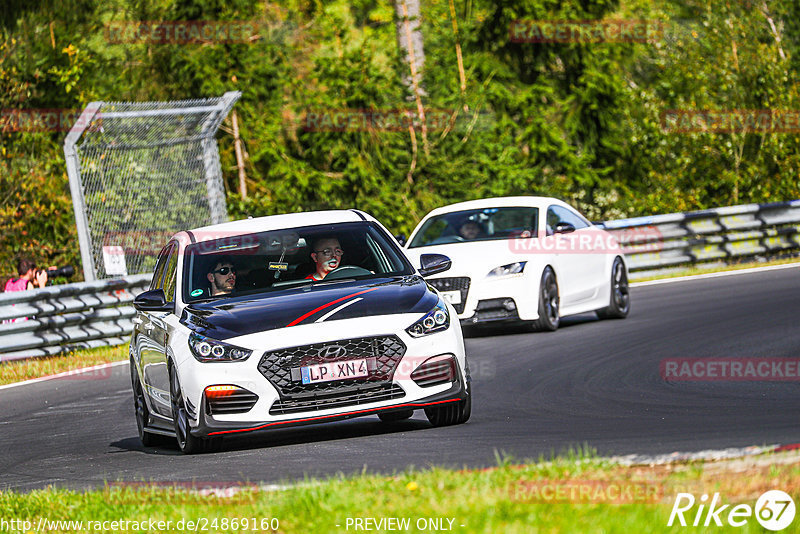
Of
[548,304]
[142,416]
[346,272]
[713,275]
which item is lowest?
[713,275]

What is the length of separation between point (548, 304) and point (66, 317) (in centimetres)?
630

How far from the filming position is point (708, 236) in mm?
25453

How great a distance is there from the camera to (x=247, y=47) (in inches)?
1123

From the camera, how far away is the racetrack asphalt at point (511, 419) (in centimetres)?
788

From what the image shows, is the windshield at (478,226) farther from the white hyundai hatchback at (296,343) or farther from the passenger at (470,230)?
the white hyundai hatchback at (296,343)

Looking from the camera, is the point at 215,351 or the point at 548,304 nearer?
the point at 215,351

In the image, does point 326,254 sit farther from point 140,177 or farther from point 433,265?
point 140,177

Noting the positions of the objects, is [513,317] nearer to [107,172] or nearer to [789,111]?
[107,172]

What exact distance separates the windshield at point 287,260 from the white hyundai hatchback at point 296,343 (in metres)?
0.01

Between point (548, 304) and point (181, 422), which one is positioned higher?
point (181, 422)

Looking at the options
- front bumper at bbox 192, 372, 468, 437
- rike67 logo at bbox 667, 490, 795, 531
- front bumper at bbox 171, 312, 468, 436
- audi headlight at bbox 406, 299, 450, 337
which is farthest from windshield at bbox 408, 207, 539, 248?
rike67 logo at bbox 667, 490, 795, 531

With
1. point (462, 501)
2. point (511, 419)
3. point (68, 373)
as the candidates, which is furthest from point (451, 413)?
point (68, 373)

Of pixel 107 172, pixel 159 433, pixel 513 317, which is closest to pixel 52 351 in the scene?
pixel 107 172

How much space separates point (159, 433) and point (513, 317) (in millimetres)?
6550
